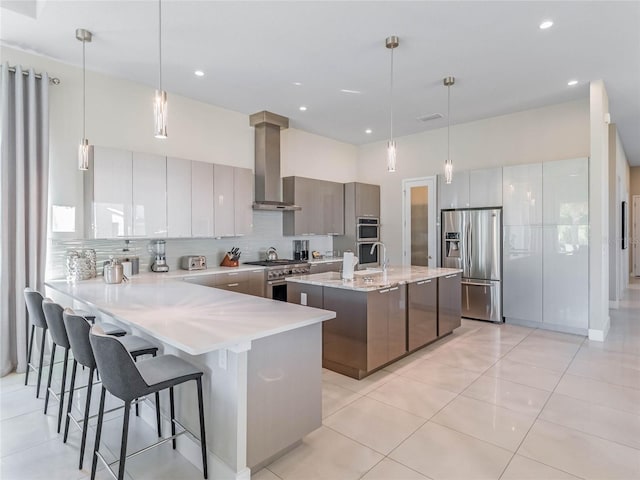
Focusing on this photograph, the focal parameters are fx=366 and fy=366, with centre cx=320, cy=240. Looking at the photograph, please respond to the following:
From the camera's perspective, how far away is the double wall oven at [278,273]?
5082mm

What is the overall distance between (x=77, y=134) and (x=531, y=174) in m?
5.69

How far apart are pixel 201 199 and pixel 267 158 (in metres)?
1.33

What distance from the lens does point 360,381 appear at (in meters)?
3.38

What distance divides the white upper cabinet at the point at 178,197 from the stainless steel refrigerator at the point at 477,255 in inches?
153

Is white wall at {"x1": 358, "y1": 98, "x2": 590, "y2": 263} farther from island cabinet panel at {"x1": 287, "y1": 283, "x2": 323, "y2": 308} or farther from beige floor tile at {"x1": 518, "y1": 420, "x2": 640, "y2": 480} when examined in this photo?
beige floor tile at {"x1": 518, "y1": 420, "x2": 640, "y2": 480}

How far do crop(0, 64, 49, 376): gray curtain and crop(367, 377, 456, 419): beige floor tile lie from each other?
11.2ft

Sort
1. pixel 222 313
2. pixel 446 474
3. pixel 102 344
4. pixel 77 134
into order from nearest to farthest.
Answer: pixel 102 344
pixel 446 474
pixel 222 313
pixel 77 134

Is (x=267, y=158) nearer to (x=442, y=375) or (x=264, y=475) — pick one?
(x=442, y=375)

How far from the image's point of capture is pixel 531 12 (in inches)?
116

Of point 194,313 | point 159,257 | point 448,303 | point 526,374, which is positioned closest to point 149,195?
point 159,257

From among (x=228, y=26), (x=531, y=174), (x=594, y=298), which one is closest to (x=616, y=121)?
(x=531, y=174)

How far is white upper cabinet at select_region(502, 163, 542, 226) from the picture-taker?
16.5 ft

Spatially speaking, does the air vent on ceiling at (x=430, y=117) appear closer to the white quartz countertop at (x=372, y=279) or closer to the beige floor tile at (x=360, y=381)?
the white quartz countertop at (x=372, y=279)

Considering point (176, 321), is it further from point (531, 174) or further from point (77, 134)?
point (531, 174)
